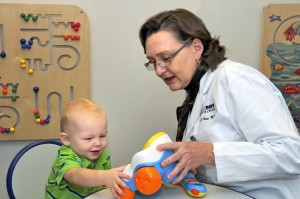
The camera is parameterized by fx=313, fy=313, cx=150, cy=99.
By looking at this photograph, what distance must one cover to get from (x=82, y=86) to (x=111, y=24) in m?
0.38

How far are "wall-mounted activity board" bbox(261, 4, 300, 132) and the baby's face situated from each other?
1.23 meters

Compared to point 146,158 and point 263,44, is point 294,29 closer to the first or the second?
point 263,44

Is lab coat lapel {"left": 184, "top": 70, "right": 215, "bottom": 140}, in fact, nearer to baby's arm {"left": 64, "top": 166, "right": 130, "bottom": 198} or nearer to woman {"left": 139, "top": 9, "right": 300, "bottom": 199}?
woman {"left": 139, "top": 9, "right": 300, "bottom": 199}

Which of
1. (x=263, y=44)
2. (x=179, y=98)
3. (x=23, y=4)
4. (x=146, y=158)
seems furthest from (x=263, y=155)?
Answer: (x=23, y=4)

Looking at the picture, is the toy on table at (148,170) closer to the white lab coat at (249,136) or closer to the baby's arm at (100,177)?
the baby's arm at (100,177)

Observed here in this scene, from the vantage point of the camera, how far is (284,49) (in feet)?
6.22

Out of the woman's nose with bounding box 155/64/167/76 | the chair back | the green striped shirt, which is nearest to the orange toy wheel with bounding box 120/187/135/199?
the green striped shirt

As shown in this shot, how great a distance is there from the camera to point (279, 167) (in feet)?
3.17

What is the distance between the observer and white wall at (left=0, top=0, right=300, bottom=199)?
5.71ft

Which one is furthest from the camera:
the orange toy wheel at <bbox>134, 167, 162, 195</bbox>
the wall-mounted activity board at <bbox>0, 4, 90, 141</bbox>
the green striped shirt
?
the wall-mounted activity board at <bbox>0, 4, 90, 141</bbox>

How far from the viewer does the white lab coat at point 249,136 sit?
962 millimetres

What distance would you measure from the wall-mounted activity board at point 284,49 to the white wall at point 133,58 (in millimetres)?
59

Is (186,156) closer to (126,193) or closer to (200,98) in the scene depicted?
(126,193)

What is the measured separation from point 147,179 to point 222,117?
0.37 meters
